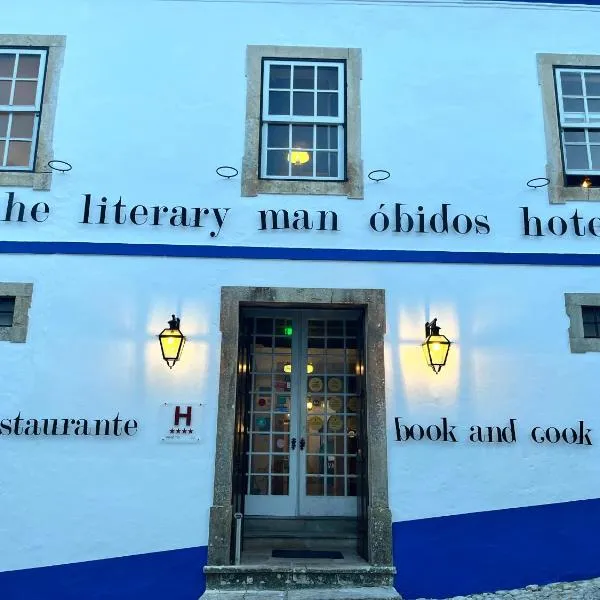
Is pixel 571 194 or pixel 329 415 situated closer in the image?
pixel 571 194

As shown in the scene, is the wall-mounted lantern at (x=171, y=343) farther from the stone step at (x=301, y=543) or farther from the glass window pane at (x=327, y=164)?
the glass window pane at (x=327, y=164)

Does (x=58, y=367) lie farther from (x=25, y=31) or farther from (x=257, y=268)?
(x=25, y=31)

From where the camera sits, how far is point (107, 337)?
202 inches

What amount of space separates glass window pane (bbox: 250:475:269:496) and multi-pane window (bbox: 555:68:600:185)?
4214 millimetres

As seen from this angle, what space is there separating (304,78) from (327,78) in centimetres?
23

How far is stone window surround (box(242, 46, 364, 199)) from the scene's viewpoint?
5.48 meters

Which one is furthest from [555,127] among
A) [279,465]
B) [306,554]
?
[306,554]

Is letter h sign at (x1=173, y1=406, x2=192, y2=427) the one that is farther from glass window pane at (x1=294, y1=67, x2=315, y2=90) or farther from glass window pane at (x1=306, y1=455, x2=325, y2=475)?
glass window pane at (x1=294, y1=67, x2=315, y2=90)

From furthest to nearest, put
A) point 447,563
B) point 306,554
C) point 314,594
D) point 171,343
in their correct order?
1. point 306,554
2. point 171,343
3. point 447,563
4. point 314,594

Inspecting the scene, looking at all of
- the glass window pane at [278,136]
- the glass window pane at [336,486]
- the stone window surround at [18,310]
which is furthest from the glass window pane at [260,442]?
the glass window pane at [278,136]

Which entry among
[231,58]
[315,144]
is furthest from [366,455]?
[231,58]

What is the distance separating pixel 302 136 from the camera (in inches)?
227

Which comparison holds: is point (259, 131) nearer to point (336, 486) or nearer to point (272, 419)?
point (272, 419)

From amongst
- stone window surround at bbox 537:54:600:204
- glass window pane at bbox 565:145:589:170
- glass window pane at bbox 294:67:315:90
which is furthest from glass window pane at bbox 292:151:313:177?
glass window pane at bbox 565:145:589:170
